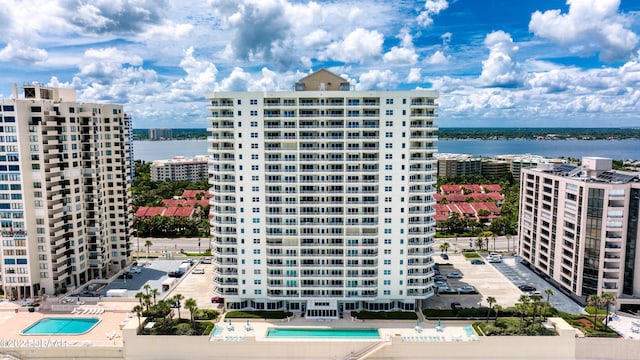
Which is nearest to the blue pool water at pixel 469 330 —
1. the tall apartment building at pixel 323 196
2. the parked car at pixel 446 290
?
the tall apartment building at pixel 323 196

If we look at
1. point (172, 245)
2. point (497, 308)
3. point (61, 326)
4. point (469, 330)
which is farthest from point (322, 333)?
point (172, 245)

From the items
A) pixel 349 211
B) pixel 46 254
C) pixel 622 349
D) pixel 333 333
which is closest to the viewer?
pixel 622 349

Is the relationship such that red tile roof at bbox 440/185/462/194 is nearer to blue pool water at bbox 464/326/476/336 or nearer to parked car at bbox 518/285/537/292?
parked car at bbox 518/285/537/292

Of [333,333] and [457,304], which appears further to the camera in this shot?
[457,304]

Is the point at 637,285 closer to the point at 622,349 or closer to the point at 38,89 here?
the point at 622,349

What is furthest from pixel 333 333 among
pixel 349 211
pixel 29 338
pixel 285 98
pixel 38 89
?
pixel 38 89

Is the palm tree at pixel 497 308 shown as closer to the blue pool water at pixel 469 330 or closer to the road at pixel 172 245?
the blue pool water at pixel 469 330

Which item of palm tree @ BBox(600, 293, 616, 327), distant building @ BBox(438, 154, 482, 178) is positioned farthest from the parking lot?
distant building @ BBox(438, 154, 482, 178)
